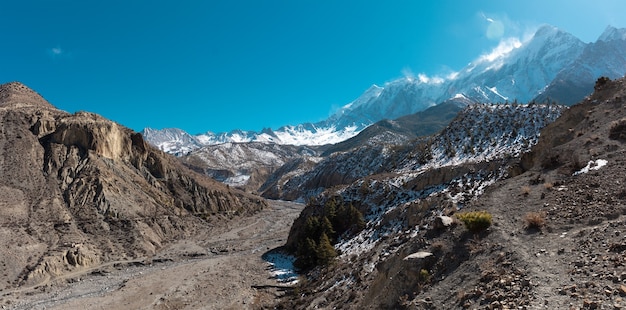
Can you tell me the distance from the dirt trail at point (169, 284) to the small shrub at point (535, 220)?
22.4 meters

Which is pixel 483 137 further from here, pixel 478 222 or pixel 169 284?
pixel 478 222

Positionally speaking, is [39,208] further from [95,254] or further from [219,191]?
[219,191]

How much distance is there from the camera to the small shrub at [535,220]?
1343cm

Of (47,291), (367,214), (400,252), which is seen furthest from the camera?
(367,214)

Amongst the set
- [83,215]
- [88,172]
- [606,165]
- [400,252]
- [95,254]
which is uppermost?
[88,172]

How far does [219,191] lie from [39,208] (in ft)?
157

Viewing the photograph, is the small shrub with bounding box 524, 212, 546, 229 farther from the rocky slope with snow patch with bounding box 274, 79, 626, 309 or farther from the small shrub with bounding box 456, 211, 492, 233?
the small shrub with bounding box 456, 211, 492, 233

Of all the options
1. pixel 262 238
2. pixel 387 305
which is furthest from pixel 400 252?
pixel 262 238

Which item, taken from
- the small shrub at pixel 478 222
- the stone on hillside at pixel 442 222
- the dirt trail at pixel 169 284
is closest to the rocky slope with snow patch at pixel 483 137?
the dirt trail at pixel 169 284

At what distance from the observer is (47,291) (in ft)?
122

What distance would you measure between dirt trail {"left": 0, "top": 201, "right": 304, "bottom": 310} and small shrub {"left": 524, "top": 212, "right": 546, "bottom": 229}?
73.6 ft

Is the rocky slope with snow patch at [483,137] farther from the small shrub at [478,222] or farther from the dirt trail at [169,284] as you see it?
the small shrub at [478,222]

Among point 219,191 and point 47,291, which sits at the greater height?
point 219,191

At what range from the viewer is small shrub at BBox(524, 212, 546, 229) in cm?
1343
